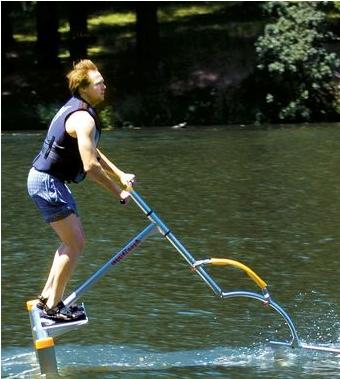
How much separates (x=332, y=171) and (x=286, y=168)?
1.16 meters

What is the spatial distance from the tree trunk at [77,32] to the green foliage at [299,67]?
662cm

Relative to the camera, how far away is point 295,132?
29.2m

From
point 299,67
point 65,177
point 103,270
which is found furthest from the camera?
point 299,67

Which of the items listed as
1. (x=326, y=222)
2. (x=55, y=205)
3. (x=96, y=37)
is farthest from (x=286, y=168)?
(x=96, y=37)

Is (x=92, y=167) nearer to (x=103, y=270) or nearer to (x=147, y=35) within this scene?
(x=103, y=270)

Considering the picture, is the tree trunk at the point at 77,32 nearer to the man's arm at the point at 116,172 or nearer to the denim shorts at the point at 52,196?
the man's arm at the point at 116,172

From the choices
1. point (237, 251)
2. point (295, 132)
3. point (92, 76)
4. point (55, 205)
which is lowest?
point (295, 132)

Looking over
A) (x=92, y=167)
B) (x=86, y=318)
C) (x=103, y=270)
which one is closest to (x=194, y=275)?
(x=103, y=270)

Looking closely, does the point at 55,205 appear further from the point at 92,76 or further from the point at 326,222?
the point at 326,222

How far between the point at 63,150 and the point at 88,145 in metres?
0.34

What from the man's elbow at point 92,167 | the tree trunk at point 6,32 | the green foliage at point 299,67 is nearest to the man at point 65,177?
the man's elbow at point 92,167

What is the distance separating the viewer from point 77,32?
122ft

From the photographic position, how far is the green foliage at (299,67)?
3328cm

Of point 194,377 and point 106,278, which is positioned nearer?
point 194,377
